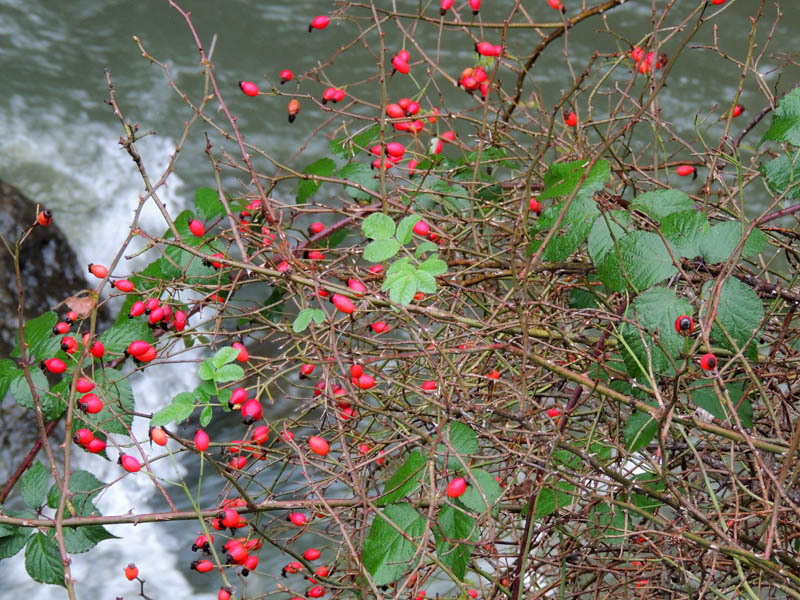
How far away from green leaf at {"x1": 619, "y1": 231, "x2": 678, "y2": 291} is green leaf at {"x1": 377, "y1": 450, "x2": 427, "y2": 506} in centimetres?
43

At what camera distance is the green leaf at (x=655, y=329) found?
1262 mm

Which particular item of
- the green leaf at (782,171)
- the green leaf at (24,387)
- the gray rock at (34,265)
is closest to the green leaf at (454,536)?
the green leaf at (782,171)

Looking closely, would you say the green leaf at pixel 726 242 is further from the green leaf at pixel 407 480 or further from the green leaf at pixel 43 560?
the green leaf at pixel 43 560

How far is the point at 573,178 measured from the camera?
4.79 feet

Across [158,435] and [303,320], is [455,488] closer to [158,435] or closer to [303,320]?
[303,320]

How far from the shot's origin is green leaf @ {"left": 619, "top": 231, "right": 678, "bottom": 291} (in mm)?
1333

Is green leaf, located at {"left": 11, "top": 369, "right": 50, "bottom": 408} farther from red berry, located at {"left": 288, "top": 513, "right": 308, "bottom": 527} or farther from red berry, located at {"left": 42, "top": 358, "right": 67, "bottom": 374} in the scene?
red berry, located at {"left": 288, "top": 513, "right": 308, "bottom": 527}

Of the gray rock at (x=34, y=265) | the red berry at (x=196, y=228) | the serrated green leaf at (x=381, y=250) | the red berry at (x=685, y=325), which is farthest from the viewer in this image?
the gray rock at (x=34, y=265)

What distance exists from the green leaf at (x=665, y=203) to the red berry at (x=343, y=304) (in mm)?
528

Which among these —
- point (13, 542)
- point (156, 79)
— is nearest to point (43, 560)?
point (13, 542)

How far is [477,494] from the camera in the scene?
126 centimetres

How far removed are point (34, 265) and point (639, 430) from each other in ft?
9.97

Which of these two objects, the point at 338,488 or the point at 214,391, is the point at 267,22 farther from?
the point at 214,391

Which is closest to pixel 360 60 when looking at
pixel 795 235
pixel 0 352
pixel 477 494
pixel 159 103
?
pixel 159 103
